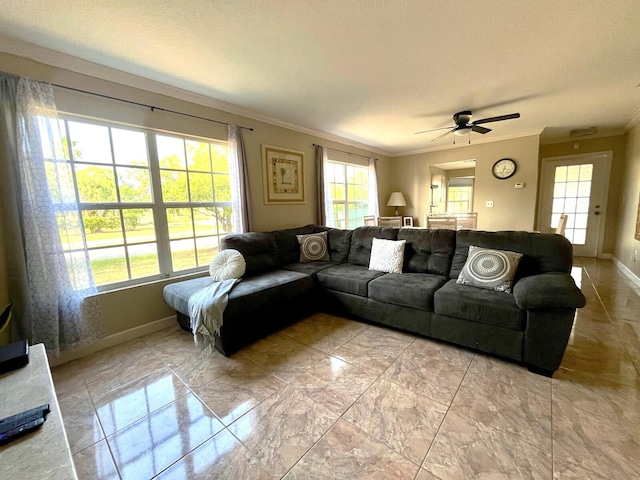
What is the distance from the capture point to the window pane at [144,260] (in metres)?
2.63

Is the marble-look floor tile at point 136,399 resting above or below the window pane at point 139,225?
below

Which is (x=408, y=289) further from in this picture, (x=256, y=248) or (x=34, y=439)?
(x=34, y=439)

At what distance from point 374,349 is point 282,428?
40.6 inches

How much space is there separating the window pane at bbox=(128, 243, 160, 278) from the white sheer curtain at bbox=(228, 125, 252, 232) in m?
0.96

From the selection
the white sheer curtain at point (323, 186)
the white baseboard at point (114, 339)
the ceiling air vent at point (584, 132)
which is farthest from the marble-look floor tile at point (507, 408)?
the ceiling air vent at point (584, 132)

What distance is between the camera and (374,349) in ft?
7.43

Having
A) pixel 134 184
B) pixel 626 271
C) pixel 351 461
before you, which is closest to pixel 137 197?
pixel 134 184

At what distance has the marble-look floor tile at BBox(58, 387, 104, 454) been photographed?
4.78 ft

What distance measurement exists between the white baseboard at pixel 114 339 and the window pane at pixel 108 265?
0.50 m

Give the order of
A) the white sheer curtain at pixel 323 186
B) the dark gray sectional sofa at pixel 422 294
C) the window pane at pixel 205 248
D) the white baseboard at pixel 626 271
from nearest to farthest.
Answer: the dark gray sectional sofa at pixel 422 294 < the window pane at pixel 205 248 < the white baseboard at pixel 626 271 < the white sheer curtain at pixel 323 186

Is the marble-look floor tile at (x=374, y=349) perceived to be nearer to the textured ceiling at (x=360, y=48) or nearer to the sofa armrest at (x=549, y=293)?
the sofa armrest at (x=549, y=293)

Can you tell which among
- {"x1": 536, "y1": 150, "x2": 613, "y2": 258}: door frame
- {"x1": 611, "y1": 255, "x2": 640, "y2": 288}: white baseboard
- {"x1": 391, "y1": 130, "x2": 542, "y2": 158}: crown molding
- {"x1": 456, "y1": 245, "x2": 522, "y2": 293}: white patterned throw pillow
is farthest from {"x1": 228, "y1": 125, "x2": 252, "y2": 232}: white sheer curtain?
{"x1": 536, "y1": 150, "x2": 613, "y2": 258}: door frame

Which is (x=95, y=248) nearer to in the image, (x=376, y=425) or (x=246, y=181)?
(x=246, y=181)

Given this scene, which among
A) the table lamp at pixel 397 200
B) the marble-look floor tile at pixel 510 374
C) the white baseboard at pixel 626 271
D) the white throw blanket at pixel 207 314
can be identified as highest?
the table lamp at pixel 397 200
